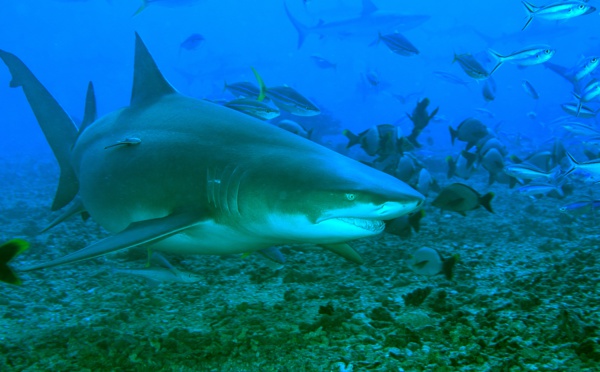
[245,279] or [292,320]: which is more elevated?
[292,320]

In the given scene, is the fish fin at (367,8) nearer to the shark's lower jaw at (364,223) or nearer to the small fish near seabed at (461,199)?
the small fish near seabed at (461,199)

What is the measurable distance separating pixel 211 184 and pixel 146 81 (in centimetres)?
150

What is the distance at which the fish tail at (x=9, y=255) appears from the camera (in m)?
2.04

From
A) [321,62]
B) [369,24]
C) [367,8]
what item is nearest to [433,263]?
[321,62]

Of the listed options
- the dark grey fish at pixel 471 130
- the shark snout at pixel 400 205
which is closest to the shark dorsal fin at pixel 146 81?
the shark snout at pixel 400 205

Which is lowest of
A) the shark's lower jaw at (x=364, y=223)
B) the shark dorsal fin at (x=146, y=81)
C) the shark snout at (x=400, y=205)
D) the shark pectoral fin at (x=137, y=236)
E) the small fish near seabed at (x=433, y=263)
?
the small fish near seabed at (x=433, y=263)

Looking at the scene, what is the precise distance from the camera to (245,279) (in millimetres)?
3479

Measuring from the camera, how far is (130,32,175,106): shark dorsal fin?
341cm

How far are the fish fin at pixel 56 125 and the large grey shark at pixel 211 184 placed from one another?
0.38 meters

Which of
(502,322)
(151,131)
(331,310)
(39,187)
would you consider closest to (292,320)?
(331,310)

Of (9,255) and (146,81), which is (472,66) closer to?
(146,81)

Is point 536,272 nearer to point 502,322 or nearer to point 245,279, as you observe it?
point 502,322

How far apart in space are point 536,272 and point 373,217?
6.62 ft

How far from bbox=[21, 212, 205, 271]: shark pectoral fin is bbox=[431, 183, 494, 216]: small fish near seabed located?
281 centimetres
